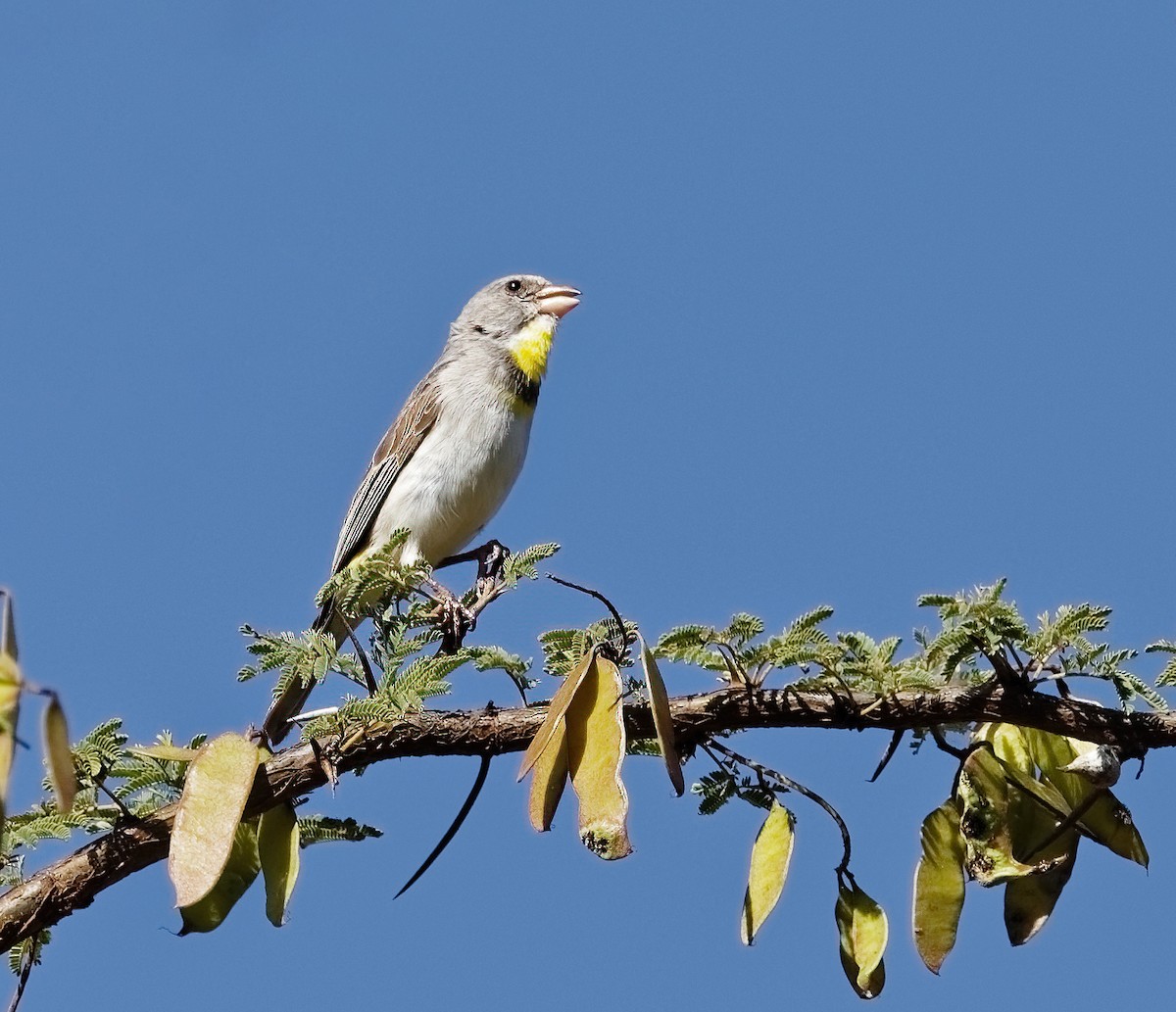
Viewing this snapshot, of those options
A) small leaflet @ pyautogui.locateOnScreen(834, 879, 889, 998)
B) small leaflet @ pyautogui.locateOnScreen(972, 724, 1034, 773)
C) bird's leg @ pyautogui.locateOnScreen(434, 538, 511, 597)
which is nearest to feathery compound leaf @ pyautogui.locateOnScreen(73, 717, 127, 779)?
small leaflet @ pyautogui.locateOnScreen(834, 879, 889, 998)

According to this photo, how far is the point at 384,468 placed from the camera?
24.5ft

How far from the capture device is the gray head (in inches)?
316

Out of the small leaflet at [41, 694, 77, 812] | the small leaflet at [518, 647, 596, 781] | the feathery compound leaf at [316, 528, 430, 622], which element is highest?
the feathery compound leaf at [316, 528, 430, 622]

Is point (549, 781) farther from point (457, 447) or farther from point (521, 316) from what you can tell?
point (521, 316)

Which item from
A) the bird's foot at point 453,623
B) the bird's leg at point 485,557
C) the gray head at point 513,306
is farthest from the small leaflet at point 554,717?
the gray head at point 513,306

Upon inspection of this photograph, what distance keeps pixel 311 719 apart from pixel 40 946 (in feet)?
2.53

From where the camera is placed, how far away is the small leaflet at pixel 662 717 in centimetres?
284

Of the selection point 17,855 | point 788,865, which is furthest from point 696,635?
point 17,855

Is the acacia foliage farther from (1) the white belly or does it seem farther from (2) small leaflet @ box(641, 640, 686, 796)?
(1) the white belly

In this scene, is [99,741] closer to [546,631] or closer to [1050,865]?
[546,631]

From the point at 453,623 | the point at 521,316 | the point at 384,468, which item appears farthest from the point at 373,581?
the point at 521,316

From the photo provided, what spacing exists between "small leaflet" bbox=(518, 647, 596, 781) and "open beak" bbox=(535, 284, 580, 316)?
17.1ft

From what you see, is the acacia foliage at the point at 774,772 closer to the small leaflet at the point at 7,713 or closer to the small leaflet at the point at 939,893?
the small leaflet at the point at 939,893

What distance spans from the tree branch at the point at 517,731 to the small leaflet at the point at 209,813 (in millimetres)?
143
